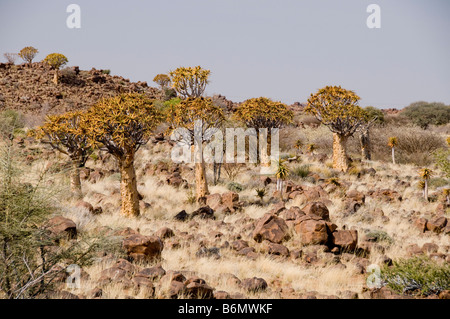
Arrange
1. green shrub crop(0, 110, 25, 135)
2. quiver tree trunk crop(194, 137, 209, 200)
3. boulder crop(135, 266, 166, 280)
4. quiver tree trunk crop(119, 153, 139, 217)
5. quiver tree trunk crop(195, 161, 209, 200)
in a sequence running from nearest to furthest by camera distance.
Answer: green shrub crop(0, 110, 25, 135), boulder crop(135, 266, 166, 280), quiver tree trunk crop(119, 153, 139, 217), quiver tree trunk crop(194, 137, 209, 200), quiver tree trunk crop(195, 161, 209, 200)

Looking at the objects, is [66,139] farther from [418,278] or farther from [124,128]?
[418,278]

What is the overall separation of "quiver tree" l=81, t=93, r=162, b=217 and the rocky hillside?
2461 centimetres

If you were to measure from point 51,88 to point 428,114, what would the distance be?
4323cm

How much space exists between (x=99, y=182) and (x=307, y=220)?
32.9 ft

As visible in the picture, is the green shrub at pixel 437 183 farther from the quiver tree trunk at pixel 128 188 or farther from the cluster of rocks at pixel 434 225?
the quiver tree trunk at pixel 128 188

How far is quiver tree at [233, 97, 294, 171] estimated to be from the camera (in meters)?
20.7

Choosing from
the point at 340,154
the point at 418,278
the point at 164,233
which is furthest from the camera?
the point at 340,154

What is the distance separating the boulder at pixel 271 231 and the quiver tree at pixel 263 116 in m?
10.9

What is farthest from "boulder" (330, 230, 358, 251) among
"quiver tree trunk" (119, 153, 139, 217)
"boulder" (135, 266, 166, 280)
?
"quiver tree trunk" (119, 153, 139, 217)

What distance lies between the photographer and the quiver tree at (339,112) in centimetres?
2039

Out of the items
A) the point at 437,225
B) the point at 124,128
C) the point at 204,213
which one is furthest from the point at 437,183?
the point at 124,128

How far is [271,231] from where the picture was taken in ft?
31.6

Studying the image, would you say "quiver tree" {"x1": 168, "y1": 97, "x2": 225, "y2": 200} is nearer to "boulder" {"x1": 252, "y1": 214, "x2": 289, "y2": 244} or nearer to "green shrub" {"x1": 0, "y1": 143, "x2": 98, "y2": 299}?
"boulder" {"x1": 252, "y1": 214, "x2": 289, "y2": 244}

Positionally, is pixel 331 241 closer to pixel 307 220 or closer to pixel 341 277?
pixel 307 220
